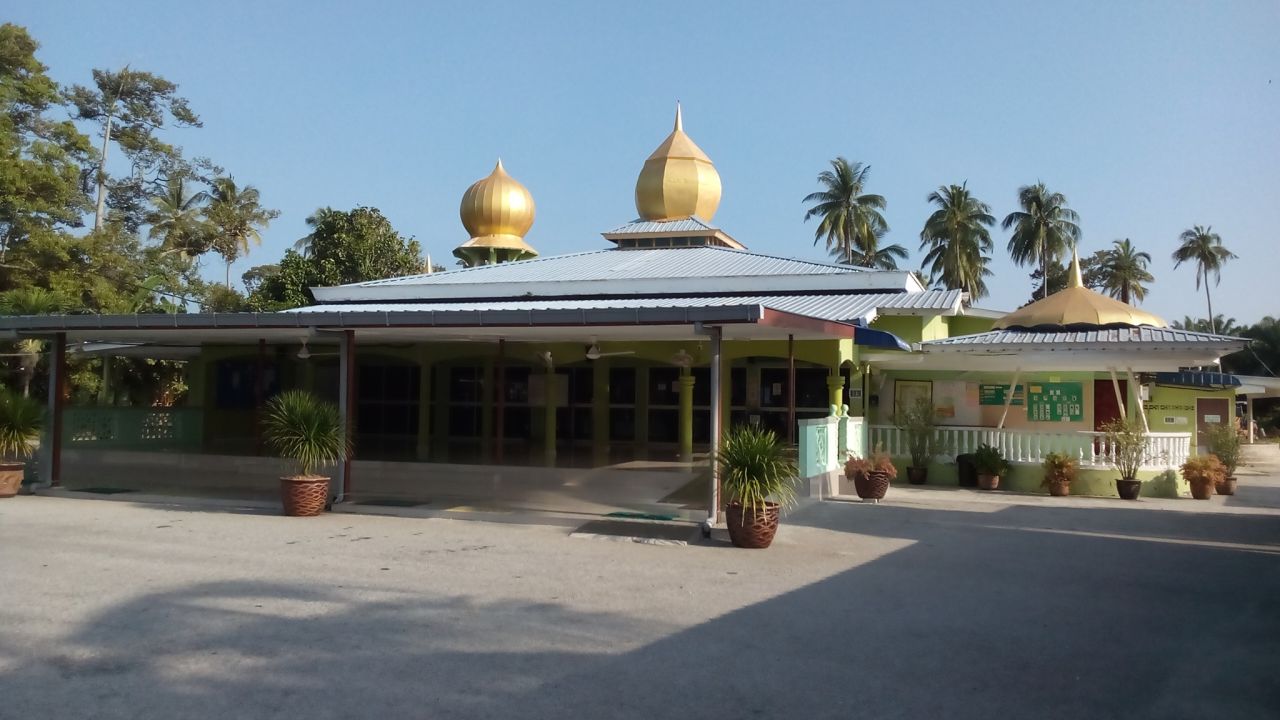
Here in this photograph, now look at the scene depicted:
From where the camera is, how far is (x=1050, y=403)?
63.1 ft

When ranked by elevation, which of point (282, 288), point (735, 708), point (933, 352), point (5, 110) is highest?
point (5, 110)

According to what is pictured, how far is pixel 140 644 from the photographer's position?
631 cm

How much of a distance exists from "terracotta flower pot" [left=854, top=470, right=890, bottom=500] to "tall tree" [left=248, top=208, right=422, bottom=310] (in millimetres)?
22069

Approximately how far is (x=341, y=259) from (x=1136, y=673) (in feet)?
98.2

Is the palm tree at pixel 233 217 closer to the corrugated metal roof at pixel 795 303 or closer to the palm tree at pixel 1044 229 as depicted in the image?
the corrugated metal roof at pixel 795 303

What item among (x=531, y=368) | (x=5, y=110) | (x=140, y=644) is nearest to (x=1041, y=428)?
(x=531, y=368)

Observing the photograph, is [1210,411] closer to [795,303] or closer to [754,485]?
[795,303]

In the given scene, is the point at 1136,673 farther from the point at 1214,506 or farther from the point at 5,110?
the point at 5,110

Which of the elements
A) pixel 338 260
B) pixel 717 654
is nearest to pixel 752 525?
pixel 717 654

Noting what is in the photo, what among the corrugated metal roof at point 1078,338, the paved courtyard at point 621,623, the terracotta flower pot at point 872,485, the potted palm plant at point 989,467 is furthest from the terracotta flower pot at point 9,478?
the potted palm plant at point 989,467

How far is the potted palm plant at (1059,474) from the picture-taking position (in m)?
16.2

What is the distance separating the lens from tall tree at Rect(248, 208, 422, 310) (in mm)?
31562

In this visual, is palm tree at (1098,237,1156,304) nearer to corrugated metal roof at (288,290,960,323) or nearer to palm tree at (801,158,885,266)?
palm tree at (801,158,885,266)

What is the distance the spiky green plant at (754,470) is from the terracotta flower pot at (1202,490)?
9.43 meters
